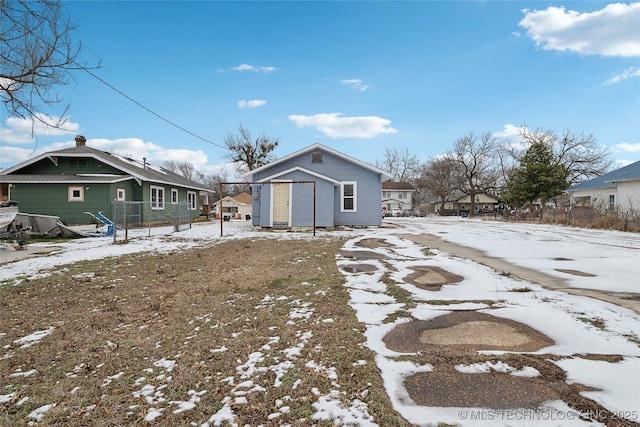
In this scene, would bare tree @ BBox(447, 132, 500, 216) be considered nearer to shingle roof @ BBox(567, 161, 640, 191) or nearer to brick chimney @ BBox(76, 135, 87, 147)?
shingle roof @ BBox(567, 161, 640, 191)

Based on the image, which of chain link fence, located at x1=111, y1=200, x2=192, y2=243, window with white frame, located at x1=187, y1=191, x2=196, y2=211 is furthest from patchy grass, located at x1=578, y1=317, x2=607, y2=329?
window with white frame, located at x1=187, y1=191, x2=196, y2=211

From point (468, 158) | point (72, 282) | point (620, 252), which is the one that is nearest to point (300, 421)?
point (72, 282)

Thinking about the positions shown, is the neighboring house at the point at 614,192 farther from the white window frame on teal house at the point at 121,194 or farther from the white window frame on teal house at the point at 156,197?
the white window frame on teal house at the point at 121,194

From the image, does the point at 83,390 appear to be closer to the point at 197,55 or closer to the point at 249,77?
the point at 197,55

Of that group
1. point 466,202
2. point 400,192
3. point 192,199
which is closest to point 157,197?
point 192,199

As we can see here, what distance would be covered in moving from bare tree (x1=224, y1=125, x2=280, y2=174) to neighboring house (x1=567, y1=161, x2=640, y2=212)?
2773 centimetres

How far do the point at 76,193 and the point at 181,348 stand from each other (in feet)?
57.6

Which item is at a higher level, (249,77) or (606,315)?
(249,77)

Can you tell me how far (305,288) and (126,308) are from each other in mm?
2582

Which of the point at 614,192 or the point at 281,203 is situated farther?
the point at 614,192

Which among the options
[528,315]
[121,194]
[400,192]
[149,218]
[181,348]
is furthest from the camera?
[400,192]

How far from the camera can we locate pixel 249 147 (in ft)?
115

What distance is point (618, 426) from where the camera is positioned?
1.83m

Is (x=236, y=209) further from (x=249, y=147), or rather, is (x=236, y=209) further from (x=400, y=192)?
(x=400, y=192)
